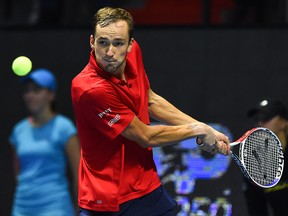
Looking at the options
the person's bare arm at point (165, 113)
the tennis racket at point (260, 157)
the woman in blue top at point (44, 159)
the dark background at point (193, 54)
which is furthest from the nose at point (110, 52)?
the dark background at point (193, 54)

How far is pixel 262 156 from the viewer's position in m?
5.41

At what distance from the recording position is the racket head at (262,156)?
209 inches

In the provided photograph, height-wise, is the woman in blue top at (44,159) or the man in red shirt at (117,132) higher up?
the man in red shirt at (117,132)

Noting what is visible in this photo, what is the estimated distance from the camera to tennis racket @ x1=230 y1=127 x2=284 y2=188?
17.4 ft

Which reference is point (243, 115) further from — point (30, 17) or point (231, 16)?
point (30, 17)

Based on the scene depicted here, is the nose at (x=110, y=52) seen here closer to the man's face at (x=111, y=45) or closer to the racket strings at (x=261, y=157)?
the man's face at (x=111, y=45)

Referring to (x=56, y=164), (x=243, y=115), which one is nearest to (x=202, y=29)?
(x=243, y=115)

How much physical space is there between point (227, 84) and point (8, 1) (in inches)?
75.6

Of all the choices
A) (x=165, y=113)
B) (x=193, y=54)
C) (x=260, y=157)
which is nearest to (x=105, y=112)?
(x=165, y=113)

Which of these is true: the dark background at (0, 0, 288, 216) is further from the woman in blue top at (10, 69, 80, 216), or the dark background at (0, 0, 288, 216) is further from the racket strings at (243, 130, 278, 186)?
the racket strings at (243, 130, 278, 186)

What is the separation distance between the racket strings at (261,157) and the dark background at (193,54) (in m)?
2.33

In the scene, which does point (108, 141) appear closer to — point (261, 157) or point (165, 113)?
point (165, 113)

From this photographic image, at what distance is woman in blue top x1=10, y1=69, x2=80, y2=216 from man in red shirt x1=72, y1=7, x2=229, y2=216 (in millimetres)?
1463

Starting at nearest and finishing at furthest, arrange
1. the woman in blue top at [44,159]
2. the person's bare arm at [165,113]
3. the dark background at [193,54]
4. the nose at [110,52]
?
the nose at [110,52] < the person's bare arm at [165,113] < the woman in blue top at [44,159] < the dark background at [193,54]
